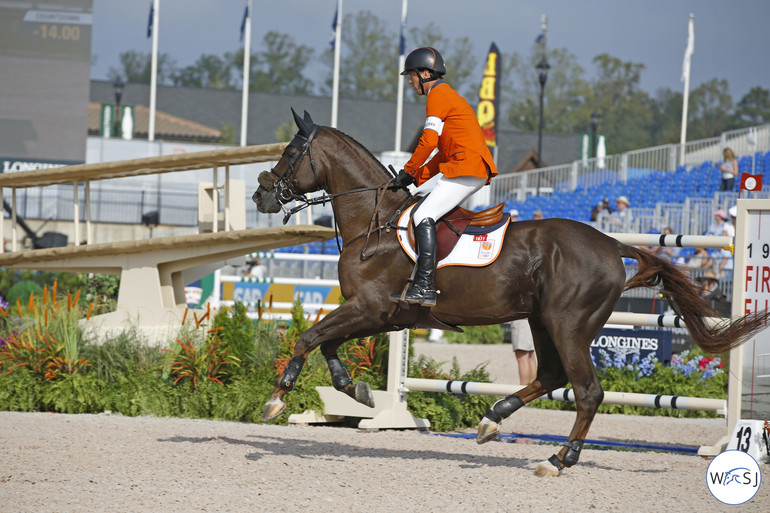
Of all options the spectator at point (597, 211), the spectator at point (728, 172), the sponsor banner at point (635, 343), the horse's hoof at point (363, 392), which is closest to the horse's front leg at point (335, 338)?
the horse's hoof at point (363, 392)

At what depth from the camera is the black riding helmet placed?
6.49m

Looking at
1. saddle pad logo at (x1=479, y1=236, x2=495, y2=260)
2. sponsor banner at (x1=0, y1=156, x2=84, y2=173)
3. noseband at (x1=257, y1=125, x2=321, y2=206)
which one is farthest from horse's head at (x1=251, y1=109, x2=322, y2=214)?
sponsor banner at (x1=0, y1=156, x2=84, y2=173)

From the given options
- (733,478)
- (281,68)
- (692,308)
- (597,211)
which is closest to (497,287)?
(692,308)

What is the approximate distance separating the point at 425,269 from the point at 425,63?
154 centimetres

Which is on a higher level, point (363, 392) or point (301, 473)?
point (363, 392)

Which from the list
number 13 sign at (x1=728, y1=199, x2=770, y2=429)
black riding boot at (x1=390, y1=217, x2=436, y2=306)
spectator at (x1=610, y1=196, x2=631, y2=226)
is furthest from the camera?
spectator at (x1=610, y1=196, x2=631, y2=226)

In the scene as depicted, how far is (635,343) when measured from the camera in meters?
10.9

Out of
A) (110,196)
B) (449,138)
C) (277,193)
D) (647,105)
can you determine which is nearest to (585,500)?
(449,138)

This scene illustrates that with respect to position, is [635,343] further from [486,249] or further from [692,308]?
[486,249]

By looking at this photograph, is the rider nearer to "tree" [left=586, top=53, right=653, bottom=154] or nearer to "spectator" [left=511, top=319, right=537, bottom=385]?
"spectator" [left=511, top=319, right=537, bottom=385]

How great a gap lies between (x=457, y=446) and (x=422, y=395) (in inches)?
56.3

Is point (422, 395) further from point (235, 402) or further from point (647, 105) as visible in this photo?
point (647, 105)

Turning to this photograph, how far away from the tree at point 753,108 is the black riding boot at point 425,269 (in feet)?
276

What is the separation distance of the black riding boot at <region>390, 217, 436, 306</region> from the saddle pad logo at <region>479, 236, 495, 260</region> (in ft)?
1.14
